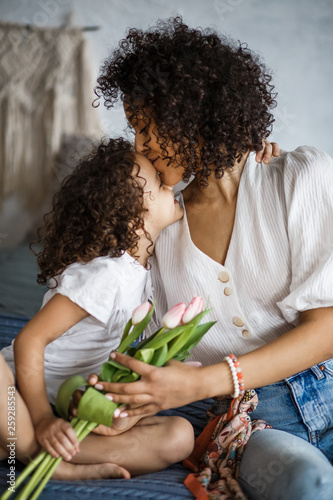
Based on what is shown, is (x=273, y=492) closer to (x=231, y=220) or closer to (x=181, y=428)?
(x=181, y=428)

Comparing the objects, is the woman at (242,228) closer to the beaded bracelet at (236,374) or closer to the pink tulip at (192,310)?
the beaded bracelet at (236,374)

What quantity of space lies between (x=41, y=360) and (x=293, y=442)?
0.58 meters

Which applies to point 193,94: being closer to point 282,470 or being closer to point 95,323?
point 95,323

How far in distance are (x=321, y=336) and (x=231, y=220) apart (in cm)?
39

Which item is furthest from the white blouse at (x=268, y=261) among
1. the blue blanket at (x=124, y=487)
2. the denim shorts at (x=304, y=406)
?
the blue blanket at (x=124, y=487)

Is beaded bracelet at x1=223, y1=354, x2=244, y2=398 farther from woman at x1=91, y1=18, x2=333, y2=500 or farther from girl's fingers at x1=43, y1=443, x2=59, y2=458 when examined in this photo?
girl's fingers at x1=43, y1=443, x2=59, y2=458

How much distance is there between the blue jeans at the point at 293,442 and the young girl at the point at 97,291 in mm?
197

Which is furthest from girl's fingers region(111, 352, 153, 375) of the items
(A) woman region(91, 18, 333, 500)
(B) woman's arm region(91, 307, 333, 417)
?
(A) woman region(91, 18, 333, 500)

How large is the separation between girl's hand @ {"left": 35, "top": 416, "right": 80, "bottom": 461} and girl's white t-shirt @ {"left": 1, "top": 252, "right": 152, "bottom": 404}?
27cm

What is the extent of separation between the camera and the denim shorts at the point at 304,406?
4.20ft

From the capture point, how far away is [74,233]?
145cm

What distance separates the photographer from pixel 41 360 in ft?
4.13

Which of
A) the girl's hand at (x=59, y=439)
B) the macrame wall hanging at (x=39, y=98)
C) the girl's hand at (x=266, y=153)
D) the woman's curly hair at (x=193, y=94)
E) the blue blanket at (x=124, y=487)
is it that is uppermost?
the macrame wall hanging at (x=39, y=98)

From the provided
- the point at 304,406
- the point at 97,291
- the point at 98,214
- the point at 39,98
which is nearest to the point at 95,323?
the point at 97,291
